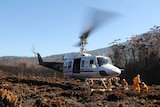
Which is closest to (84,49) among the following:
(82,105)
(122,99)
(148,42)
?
(122,99)

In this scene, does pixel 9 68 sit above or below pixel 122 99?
above

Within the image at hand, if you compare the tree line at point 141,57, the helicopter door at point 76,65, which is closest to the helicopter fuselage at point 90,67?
the helicopter door at point 76,65

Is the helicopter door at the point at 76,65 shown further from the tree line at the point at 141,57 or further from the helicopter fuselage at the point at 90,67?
the tree line at the point at 141,57

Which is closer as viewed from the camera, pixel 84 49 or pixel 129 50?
pixel 84 49

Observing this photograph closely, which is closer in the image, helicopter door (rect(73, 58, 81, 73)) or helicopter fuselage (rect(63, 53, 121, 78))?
helicopter fuselage (rect(63, 53, 121, 78))

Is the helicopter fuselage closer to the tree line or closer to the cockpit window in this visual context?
the cockpit window

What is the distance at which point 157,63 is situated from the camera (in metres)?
51.9

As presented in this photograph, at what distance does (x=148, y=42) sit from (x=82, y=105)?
176 feet

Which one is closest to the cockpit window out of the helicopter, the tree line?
the helicopter

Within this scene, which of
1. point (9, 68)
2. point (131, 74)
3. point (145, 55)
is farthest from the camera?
point (145, 55)

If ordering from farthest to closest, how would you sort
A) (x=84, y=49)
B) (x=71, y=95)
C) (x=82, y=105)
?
(x=84, y=49) < (x=71, y=95) < (x=82, y=105)

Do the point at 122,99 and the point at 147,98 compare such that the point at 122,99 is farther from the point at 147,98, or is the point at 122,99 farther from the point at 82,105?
the point at 82,105

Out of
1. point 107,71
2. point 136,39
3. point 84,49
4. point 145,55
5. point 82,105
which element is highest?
point 136,39

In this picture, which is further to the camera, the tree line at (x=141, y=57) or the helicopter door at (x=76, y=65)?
the tree line at (x=141, y=57)
